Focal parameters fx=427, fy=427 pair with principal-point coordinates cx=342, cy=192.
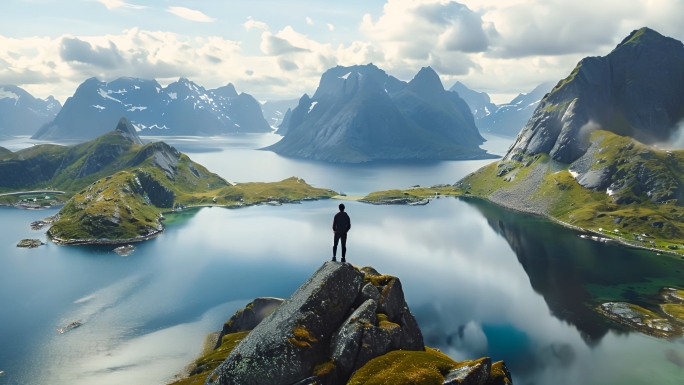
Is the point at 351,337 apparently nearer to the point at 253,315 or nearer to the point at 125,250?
the point at 253,315

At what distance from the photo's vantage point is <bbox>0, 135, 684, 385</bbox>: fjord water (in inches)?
3056

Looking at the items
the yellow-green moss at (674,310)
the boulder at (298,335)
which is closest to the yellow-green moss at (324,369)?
the boulder at (298,335)

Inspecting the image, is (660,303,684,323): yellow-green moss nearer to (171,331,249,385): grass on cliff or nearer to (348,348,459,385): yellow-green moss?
(348,348,459,385): yellow-green moss

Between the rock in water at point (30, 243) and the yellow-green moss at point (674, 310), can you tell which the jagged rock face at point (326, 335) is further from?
the rock in water at point (30, 243)

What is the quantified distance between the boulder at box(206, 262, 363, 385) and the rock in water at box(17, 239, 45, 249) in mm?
162393

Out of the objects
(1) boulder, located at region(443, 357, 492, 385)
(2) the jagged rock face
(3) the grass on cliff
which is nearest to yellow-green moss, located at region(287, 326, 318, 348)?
(2) the jagged rock face

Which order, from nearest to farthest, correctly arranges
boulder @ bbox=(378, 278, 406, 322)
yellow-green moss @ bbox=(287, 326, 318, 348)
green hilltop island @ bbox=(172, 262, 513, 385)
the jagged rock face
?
1. green hilltop island @ bbox=(172, 262, 513, 385)
2. the jagged rock face
3. yellow-green moss @ bbox=(287, 326, 318, 348)
4. boulder @ bbox=(378, 278, 406, 322)

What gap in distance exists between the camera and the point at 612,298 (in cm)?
10800

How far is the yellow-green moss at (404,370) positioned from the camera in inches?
1352

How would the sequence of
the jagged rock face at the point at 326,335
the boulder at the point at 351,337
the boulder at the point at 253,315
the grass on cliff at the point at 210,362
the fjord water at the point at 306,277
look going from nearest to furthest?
the jagged rock face at the point at 326,335 → the boulder at the point at 351,337 → the grass on cliff at the point at 210,362 → the fjord water at the point at 306,277 → the boulder at the point at 253,315

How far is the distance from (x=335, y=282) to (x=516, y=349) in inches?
2223

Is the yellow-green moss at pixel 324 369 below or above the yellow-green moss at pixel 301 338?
below

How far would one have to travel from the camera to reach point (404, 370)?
35531 millimetres

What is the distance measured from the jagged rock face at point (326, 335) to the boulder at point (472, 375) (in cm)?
664
